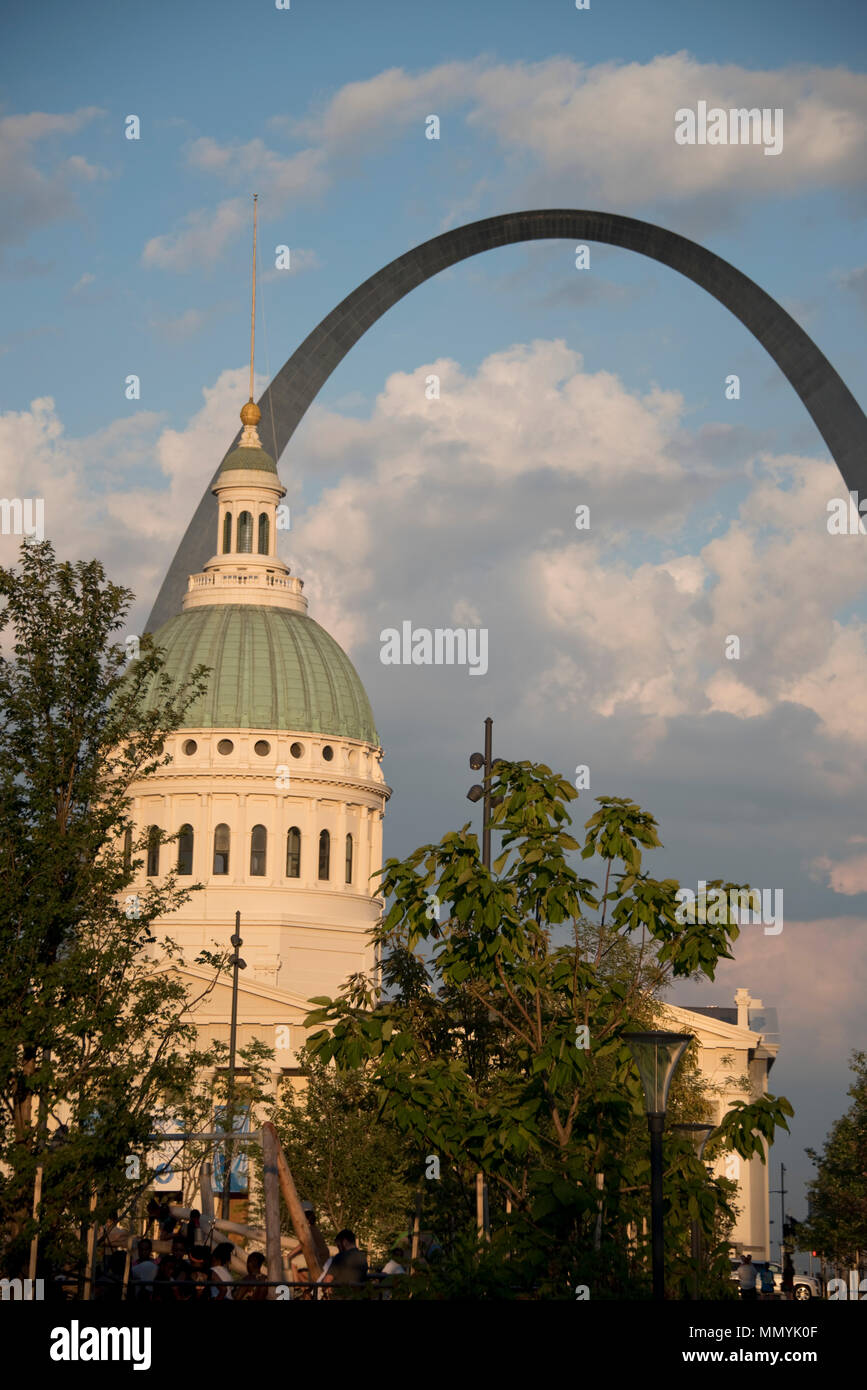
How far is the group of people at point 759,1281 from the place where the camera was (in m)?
35.3

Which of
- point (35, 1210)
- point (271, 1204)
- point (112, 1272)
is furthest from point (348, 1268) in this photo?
point (112, 1272)

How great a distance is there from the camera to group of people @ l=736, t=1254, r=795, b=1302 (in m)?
35.3

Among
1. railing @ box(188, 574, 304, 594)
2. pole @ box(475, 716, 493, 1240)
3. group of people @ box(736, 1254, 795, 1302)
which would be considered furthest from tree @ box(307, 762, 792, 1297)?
railing @ box(188, 574, 304, 594)

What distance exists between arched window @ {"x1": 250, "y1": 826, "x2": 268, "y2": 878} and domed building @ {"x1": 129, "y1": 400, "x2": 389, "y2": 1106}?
0.08 meters

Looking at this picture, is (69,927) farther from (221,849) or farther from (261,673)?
(261,673)

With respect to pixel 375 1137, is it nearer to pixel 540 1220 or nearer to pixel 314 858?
pixel 540 1220

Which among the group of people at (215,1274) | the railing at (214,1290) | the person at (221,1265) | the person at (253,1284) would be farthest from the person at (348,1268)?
the person at (221,1265)

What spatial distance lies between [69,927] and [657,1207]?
27.8ft

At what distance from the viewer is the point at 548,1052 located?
18797mm

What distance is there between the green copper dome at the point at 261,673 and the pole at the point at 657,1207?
93257 millimetres

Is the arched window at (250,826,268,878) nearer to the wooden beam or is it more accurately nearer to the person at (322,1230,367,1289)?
the wooden beam

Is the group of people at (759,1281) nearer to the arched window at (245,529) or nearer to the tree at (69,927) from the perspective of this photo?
the tree at (69,927)

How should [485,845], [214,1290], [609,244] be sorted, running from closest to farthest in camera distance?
[214,1290]
[485,845]
[609,244]
